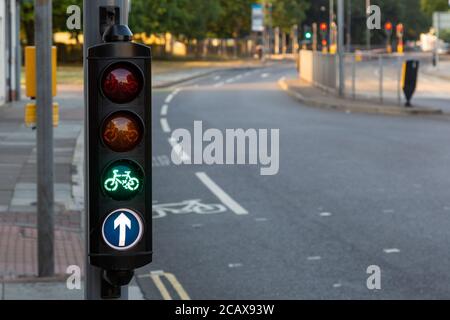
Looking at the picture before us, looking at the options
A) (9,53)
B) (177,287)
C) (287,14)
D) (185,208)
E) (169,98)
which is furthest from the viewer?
(287,14)

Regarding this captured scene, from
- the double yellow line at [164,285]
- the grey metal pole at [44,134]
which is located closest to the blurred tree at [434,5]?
the double yellow line at [164,285]

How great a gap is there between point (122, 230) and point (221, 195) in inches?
379

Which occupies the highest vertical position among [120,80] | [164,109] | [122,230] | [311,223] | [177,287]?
[120,80]

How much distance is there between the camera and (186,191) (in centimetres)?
1455

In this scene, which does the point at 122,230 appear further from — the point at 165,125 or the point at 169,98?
the point at 169,98

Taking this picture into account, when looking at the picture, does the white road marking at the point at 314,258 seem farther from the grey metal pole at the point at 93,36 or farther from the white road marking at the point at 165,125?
the white road marking at the point at 165,125

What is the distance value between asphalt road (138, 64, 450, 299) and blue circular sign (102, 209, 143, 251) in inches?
157

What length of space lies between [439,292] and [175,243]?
3.25 m

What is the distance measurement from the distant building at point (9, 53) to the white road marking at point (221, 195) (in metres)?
16.2

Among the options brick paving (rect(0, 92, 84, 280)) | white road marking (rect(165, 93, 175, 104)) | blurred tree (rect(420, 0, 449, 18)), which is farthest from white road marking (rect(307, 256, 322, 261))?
blurred tree (rect(420, 0, 449, 18))

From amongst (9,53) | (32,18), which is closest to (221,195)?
(9,53)

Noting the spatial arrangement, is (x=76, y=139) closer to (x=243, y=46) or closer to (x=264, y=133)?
(x=264, y=133)

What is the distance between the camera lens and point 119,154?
4.45 meters

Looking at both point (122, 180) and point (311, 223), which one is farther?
point (311, 223)
